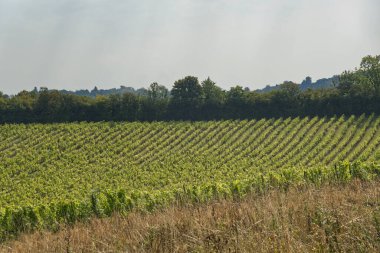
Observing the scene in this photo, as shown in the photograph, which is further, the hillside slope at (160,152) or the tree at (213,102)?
the tree at (213,102)

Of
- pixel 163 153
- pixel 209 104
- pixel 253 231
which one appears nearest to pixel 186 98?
pixel 209 104

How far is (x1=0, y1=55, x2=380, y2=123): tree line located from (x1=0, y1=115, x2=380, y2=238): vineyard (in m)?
4.98

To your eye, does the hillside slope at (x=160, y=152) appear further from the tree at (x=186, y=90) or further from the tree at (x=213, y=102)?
the tree at (x=186, y=90)

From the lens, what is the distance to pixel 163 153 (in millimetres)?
51344

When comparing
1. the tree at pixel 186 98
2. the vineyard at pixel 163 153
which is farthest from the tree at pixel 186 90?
the vineyard at pixel 163 153

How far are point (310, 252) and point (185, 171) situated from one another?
128 ft

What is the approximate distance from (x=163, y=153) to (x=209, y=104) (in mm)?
27166

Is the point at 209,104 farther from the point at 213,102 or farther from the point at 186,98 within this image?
the point at 186,98

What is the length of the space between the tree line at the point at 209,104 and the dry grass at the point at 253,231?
64.6m

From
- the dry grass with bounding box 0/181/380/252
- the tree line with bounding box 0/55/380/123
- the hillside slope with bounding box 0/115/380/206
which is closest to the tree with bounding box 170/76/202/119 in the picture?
the tree line with bounding box 0/55/380/123

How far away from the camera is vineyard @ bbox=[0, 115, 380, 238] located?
38.9m

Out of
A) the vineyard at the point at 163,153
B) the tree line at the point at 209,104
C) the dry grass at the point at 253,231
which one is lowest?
the vineyard at the point at 163,153

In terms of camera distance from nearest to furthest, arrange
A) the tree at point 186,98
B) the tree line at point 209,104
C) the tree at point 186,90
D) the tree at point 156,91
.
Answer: the tree line at point 209,104, the tree at point 186,98, the tree at point 186,90, the tree at point 156,91

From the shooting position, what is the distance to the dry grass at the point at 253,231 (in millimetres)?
4555
